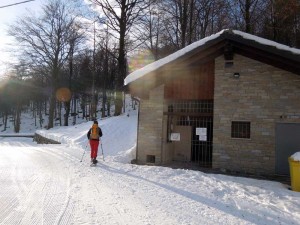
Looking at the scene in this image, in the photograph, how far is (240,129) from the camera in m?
12.5

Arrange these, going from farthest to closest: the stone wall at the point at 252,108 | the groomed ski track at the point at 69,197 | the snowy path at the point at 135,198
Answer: the stone wall at the point at 252,108 < the snowy path at the point at 135,198 < the groomed ski track at the point at 69,197

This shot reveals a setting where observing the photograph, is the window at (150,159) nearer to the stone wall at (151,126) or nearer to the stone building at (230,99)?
the stone building at (230,99)

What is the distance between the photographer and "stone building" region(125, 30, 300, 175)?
11812mm

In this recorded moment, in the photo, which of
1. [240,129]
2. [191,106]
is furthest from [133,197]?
[191,106]

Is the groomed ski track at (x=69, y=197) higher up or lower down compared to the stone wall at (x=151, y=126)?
lower down

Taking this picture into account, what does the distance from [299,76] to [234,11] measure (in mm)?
21674

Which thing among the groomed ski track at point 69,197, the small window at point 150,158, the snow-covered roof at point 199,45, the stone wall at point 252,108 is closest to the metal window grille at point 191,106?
the stone wall at point 252,108

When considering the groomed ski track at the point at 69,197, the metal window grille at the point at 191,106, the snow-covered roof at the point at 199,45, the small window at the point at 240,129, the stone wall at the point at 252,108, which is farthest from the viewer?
the metal window grille at the point at 191,106

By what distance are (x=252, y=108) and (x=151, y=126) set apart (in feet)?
14.1

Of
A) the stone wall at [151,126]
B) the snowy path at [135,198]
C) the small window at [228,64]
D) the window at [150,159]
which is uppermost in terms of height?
the small window at [228,64]

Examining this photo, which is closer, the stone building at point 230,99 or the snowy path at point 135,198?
the snowy path at point 135,198

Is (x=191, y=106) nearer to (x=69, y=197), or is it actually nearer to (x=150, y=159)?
(x=150, y=159)

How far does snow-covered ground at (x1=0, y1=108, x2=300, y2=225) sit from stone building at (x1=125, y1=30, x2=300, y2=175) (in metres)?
1.79

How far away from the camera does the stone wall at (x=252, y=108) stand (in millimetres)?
11914
